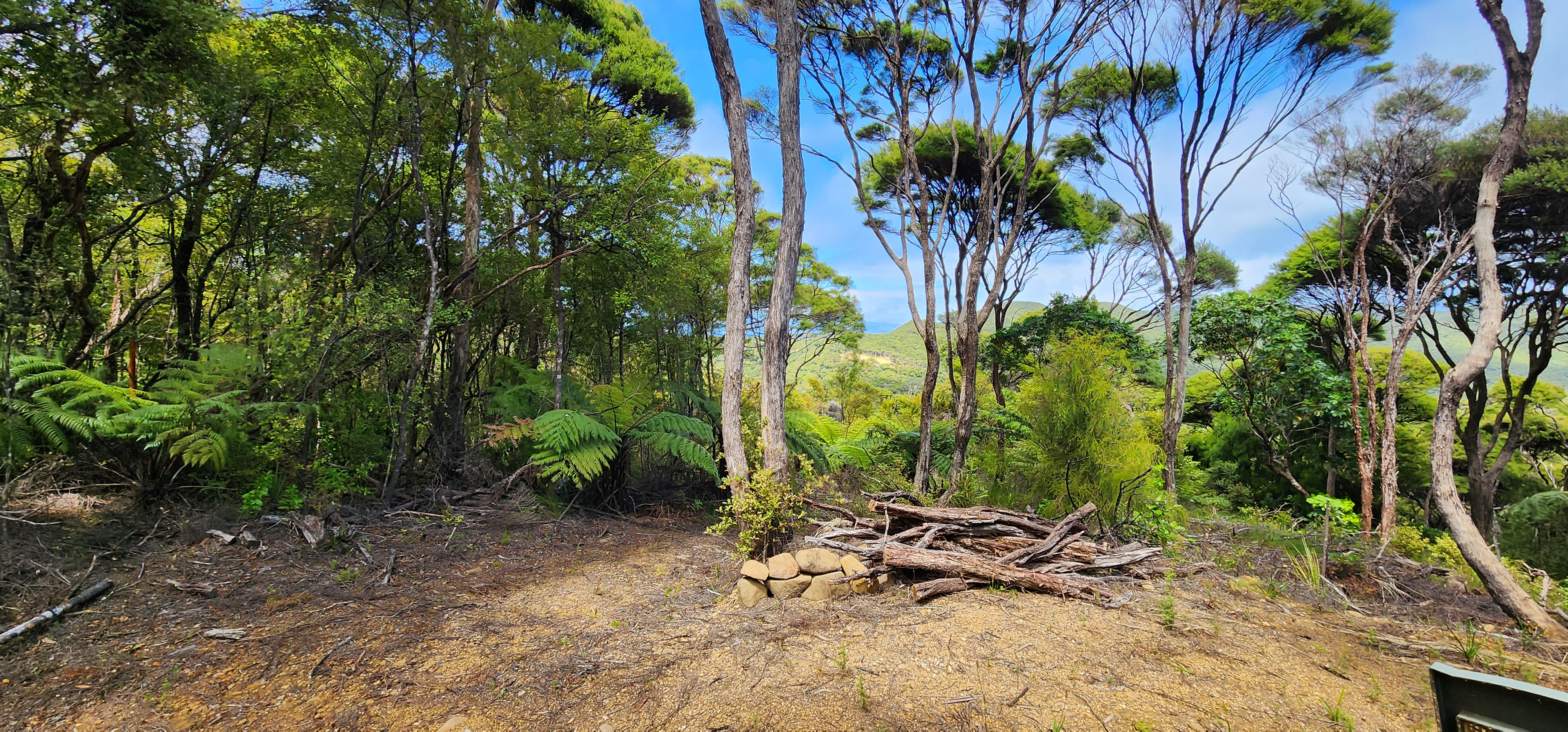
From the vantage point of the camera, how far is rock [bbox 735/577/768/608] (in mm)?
3402

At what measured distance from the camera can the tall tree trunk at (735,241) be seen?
4391 mm

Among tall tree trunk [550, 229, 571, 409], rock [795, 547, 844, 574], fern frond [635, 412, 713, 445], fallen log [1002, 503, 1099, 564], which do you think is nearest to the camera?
rock [795, 547, 844, 574]

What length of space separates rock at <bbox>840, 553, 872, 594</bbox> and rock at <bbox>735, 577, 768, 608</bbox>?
55 centimetres

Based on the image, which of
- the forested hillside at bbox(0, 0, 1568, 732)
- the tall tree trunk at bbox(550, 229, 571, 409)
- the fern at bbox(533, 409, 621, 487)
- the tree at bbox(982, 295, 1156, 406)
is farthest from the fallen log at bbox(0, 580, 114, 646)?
the tree at bbox(982, 295, 1156, 406)

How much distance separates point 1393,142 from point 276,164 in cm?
1350

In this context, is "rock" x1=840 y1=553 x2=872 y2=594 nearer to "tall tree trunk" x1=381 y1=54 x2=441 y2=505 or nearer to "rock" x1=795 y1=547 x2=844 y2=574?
"rock" x1=795 y1=547 x2=844 y2=574

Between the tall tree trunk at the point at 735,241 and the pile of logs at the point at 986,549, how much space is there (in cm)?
89

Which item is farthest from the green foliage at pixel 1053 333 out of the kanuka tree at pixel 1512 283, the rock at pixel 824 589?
the rock at pixel 824 589

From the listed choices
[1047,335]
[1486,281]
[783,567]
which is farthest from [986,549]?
[1047,335]

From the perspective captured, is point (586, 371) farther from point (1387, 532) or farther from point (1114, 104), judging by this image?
point (1387, 532)

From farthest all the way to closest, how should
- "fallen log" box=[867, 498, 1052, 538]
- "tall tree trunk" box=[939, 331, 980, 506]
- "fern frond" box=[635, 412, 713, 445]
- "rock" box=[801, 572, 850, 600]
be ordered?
"tall tree trunk" box=[939, 331, 980, 506] → "fern frond" box=[635, 412, 713, 445] → "fallen log" box=[867, 498, 1052, 538] → "rock" box=[801, 572, 850, 600]

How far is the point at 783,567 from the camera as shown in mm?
3527

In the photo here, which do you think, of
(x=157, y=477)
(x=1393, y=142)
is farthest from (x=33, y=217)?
(x=1393, y=142)

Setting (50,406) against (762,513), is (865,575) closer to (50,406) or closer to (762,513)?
(762,513)
